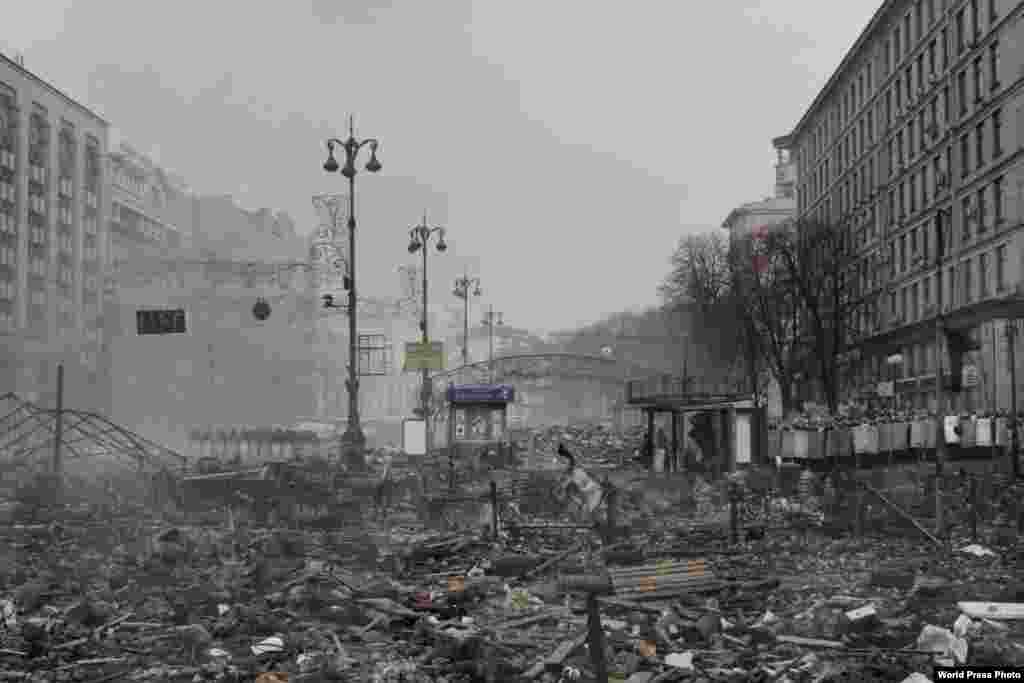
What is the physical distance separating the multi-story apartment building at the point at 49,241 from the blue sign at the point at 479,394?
28.7 metres

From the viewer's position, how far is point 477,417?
39844 mm

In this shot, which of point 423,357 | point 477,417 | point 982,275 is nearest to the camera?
point 477,417

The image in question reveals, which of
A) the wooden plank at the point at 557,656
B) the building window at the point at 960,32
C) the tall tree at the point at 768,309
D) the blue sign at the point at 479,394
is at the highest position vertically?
the building window at the point at 960,32

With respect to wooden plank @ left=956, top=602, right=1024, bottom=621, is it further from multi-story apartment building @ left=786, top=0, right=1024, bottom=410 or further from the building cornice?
the building cornice

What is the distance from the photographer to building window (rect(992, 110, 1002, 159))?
4997 cm

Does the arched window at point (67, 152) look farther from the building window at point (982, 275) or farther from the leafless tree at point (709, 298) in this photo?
the building window at point (982, 275)

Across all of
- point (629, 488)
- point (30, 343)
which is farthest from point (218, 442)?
point (629, 488)

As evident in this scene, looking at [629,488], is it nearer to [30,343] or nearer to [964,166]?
[964,166]

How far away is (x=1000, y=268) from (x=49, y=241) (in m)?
54.3

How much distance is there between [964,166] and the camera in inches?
2156

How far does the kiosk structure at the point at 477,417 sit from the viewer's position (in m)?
38.4

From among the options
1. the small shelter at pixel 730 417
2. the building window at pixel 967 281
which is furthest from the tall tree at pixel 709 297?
the small shelter at pixel 730 417

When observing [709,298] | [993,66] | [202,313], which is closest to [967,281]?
[993,66]

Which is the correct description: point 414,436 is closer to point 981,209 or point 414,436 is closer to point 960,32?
point 981,209
